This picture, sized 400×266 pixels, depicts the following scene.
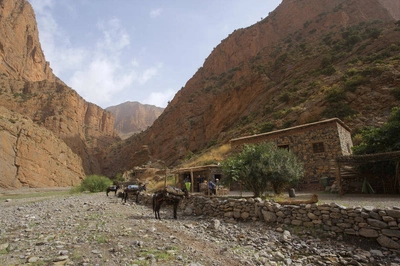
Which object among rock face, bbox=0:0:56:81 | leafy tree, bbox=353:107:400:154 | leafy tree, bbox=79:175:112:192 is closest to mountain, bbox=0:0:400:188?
rock face, bbox=0:0:56:81

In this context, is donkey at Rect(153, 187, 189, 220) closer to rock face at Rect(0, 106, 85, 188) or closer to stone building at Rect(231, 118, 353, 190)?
stone building at Rect(231, 118, 353, 190)

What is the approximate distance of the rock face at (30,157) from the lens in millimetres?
43156

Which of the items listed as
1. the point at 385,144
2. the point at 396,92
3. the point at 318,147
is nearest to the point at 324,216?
the point at 385,144

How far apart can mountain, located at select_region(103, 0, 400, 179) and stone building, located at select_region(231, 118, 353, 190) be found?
10.3 meters

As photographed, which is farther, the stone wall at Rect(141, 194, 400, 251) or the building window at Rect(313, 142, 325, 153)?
the building window at Rect(313, 142, 325, 153)

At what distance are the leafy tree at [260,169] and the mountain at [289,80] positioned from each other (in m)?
17.2

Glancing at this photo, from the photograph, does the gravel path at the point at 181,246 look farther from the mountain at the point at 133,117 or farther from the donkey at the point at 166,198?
the mountain at the point at 133,117

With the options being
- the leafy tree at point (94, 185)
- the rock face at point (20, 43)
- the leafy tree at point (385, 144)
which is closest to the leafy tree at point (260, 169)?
the leafy tree at point (385, 144)

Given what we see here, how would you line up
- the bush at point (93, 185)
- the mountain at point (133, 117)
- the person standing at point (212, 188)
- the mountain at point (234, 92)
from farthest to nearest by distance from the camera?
1. the mountain at point (133, 117)
2. the bush at point (93, 185)
3. the mountain at point (234, 92)
4. the person standing at point (212, 188)

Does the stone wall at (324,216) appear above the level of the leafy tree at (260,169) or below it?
below

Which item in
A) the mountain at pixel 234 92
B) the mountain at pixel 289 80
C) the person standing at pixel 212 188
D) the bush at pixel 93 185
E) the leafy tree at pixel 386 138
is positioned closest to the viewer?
the leafy tree at pixel 386 138

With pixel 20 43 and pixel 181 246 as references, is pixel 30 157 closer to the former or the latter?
pixel 181 246

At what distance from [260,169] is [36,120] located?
71776 millimetres

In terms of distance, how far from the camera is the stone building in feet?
57.2
